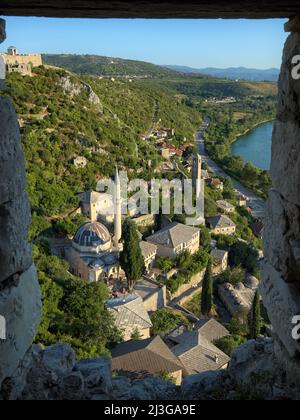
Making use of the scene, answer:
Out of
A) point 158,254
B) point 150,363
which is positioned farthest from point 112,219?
point 150,363

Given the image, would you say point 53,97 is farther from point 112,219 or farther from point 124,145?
point 112,219

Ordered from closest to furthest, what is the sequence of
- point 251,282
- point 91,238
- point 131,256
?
point 131,256
point 91,238
point 251,282

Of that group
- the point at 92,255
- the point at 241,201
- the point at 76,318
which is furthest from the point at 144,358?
the point at 241,201

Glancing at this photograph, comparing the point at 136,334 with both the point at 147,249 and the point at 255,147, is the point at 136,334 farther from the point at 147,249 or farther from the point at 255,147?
the point at 255,147

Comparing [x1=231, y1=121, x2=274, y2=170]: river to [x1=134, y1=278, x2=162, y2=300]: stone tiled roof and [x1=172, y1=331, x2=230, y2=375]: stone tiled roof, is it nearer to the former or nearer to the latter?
[x1=134, y1=278, x2=162, y2=300]: stone tiled roof

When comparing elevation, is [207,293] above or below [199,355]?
below

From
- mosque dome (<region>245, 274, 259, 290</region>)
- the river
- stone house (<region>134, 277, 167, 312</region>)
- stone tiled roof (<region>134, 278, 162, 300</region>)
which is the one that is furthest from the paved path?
stone house (<region>134, 277, 167, 312</region>)
